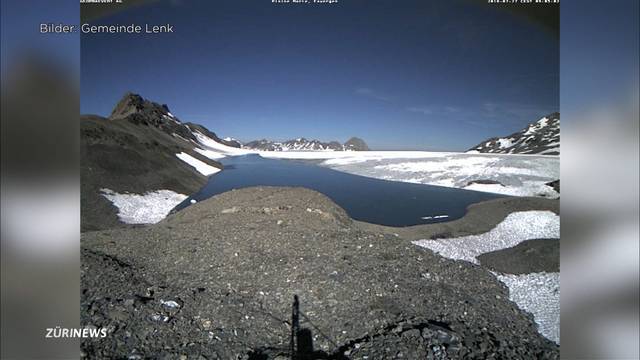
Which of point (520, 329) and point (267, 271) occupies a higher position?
point (267, 271)

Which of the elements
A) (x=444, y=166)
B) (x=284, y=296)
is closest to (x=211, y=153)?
(x=284, y=296)

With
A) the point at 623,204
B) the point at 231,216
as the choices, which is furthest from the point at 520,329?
the point at 231,216

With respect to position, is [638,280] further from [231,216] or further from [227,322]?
[231,216]

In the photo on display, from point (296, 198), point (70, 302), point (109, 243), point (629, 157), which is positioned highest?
point (629, 157)

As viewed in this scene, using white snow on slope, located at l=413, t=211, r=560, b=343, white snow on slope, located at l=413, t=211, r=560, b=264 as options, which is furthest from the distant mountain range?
white snow on slope, located at l=413, t=211, r=560, b=343

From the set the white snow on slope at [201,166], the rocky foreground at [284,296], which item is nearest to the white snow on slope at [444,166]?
the white snow on slope at [201,166]

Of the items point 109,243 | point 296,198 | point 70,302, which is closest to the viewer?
point 70,302

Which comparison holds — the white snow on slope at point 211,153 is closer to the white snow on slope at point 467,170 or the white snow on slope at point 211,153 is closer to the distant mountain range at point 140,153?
the distant mountain range at point 140,153
